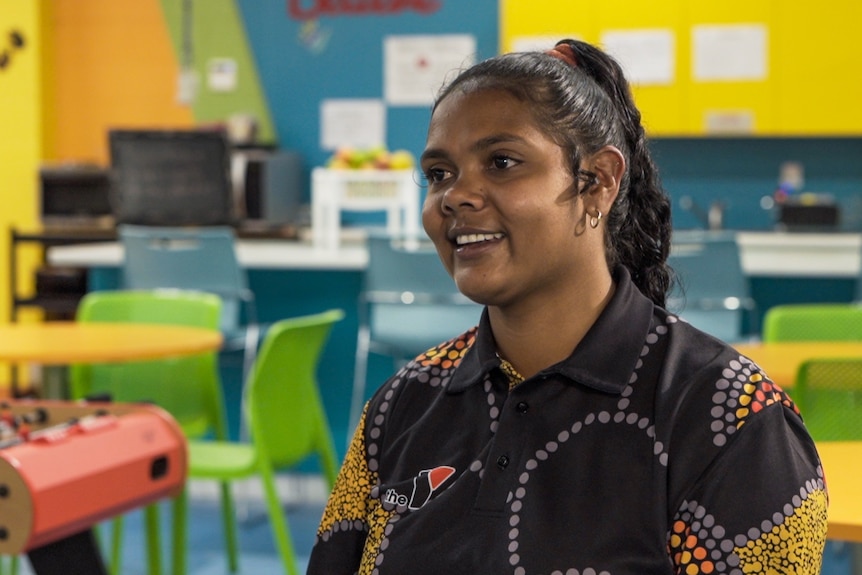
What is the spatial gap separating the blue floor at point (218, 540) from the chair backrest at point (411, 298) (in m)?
0.78

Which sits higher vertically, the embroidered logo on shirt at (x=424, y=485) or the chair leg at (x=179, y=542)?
the embroidered logo on shirt at (x=424, y=485)

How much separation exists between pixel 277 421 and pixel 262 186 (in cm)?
350

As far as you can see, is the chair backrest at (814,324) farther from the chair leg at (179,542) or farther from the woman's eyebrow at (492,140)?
the woman's eyebrow at (492,140)

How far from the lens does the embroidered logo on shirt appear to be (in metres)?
1.32

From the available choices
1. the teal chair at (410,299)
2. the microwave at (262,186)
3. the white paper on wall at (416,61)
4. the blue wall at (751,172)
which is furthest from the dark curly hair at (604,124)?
the white paper on wall at (416,61)

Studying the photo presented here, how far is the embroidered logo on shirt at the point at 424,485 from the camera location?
1316 mm

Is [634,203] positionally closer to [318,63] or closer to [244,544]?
[244,544]

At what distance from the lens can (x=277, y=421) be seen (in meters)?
3.35

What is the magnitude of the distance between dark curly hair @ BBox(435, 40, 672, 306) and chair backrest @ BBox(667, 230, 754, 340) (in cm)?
249

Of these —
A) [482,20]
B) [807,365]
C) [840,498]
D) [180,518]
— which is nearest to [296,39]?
[482,20]

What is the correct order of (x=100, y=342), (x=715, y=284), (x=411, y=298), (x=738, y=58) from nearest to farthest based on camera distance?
1. (x=100, y=342)
2. (x=715, y=284)
3. (x=411, y=298)
4. (x=738, y=58)

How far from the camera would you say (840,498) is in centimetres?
168

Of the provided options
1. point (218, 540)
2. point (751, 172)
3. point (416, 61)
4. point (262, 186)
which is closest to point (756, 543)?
point (218, 540)

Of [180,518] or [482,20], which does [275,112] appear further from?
[180,518]
